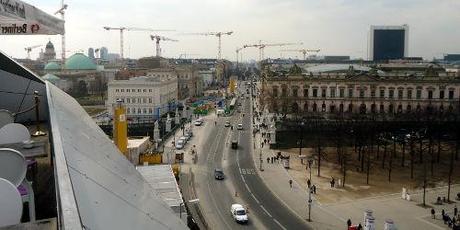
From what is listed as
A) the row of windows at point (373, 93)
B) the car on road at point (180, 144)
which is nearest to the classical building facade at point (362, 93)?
the row of windows at point (373, 93)

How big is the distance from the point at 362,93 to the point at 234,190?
4049cm

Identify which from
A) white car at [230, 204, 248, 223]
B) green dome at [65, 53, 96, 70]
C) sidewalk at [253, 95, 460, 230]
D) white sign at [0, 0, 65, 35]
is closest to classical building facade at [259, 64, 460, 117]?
sidewalk at [253, 95, 460, 230]

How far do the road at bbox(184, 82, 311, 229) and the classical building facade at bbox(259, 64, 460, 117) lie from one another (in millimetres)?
17928

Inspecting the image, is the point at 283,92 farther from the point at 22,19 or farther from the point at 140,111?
the point at 22,19

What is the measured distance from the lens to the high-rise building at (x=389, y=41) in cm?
17600

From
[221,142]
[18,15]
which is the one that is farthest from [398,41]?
[18,15]

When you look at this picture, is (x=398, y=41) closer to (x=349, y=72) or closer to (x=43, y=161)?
(x=349, y=72)

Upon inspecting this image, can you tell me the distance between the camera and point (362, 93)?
220 feet

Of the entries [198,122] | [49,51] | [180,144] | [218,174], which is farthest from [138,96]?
[49,51]

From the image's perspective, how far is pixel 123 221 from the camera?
18.8 feet

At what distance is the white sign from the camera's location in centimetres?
1576

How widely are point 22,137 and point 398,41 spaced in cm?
18048

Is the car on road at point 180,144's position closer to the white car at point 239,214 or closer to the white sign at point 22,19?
the white car at point 239,214

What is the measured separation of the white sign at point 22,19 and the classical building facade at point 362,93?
159 ft
